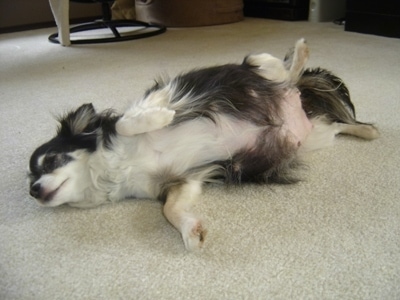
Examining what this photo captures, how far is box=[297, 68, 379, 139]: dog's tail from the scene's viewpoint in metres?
1.48

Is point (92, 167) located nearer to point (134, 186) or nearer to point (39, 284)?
point (134, 186)

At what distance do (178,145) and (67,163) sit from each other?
→ 0.34 metres

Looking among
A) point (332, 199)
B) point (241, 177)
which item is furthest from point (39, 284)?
point (332, 199)

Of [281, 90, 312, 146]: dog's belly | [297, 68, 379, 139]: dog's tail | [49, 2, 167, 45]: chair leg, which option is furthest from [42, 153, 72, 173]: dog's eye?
[49, 2, 167, 45]: chair leg

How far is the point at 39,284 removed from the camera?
893 millimetres

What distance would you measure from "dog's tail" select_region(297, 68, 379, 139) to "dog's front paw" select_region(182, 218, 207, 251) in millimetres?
694

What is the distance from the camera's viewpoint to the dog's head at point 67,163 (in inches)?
45.8

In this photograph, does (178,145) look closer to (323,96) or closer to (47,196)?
(47,196)

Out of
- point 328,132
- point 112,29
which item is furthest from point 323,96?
point 112,29

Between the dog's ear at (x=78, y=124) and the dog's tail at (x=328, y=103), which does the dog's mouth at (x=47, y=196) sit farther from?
the dog's tail at (x=328, y=103)

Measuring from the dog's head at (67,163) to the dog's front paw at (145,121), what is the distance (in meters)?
0.12

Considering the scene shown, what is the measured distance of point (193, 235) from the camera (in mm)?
967

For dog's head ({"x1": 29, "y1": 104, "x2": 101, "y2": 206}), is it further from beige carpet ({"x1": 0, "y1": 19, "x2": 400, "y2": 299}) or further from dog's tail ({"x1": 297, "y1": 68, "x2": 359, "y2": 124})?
dog's tail ({"x1": 297, "y1": 68, "x2": 359, "y2": 124})

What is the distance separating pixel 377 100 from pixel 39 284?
159 centimetres
